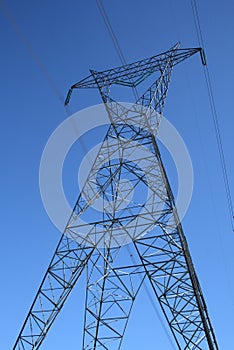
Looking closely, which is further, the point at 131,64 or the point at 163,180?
the point at 131,64

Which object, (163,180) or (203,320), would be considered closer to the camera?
(203,320)

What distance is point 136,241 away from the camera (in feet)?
50.9

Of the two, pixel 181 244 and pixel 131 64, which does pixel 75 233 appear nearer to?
pixel 181 244

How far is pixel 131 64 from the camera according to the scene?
20000 mm

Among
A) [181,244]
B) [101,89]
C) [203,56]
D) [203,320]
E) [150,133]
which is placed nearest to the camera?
[203,320]

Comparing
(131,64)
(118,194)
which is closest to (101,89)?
(131,64)

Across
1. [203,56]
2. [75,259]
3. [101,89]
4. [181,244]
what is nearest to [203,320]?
[181,244]

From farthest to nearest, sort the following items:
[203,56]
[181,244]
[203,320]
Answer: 1. [203,56]
2. [181,244]
3. [203,320]

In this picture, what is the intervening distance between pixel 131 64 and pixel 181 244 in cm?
961

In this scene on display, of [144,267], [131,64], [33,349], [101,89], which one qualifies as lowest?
[33,349]

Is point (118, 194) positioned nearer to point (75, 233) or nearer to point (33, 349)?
point (75, 233)

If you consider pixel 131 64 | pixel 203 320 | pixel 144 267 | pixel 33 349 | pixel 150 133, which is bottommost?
pixel 33 349

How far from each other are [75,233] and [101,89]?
7298 mm

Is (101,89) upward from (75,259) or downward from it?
upward
